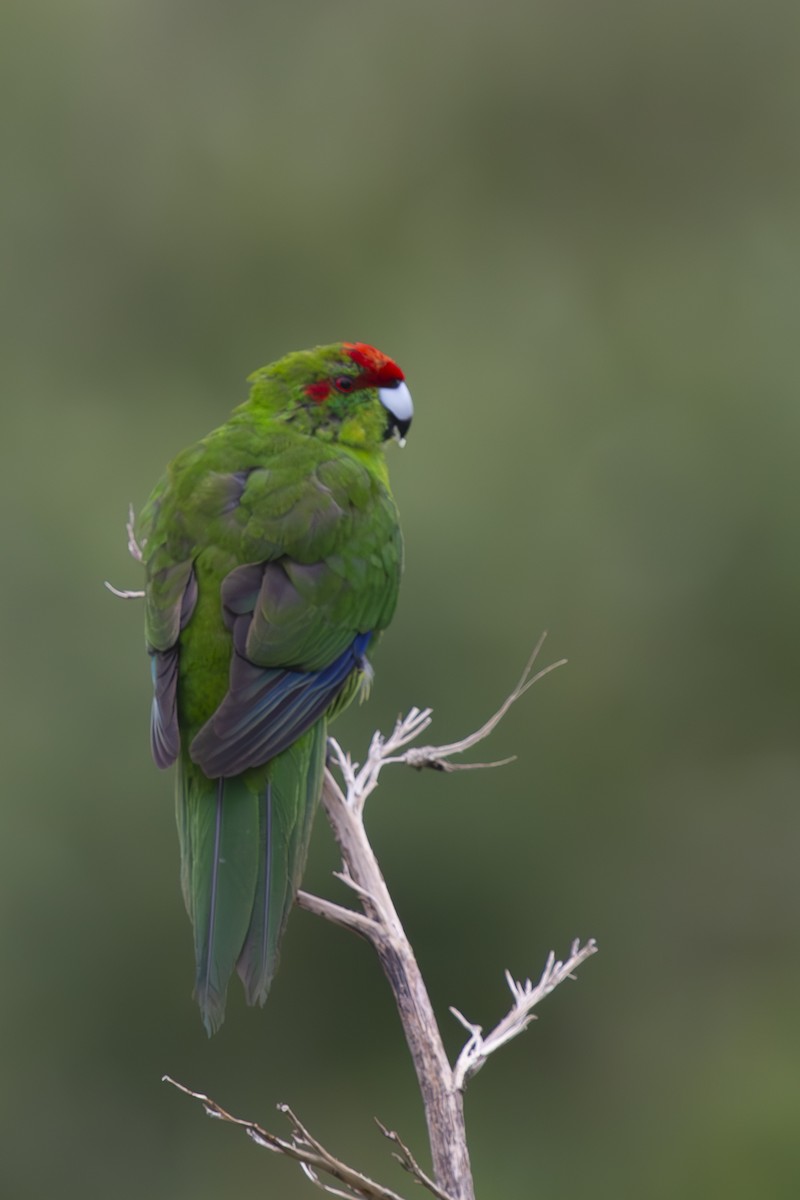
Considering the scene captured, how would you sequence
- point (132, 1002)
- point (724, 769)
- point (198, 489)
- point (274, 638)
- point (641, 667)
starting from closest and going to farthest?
point (274, 638)
point (198, 489)
point (132, 1002)
point (641, 667)
point (724, 769)

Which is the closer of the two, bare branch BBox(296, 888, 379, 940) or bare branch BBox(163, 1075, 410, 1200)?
bare branch BBox(163, 1075, 410, 1200)

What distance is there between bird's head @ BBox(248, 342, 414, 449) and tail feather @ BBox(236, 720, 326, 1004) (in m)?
0.81

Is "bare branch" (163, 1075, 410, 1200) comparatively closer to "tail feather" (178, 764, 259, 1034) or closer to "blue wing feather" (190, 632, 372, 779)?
"tail feather" (178, 764, 259, 1034)

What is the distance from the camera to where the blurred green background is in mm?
9797

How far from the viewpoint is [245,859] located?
2.95m

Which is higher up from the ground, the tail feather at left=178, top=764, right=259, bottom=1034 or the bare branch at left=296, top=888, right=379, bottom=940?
the bare branch at left=296, top=888, right=379, bottom=940

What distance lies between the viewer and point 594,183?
16062 millimetres

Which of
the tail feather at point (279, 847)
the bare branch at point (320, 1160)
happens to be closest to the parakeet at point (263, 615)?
the tail feather at point (279, 847)

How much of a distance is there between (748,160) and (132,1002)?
36.5ft

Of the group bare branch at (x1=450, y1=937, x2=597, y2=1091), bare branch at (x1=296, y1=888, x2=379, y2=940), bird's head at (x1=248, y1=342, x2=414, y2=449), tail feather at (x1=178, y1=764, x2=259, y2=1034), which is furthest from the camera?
bird's head at (x1=248, y1=342, x2=414, y2=449)

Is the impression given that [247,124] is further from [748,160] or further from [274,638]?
[274,638]

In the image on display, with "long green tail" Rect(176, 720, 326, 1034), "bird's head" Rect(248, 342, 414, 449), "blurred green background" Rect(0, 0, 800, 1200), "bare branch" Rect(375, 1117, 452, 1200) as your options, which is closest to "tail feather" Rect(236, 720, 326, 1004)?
"long green tail" Rect(176, 720, 326, 1034)

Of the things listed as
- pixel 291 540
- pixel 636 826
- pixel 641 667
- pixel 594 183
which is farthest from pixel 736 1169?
pixel 594 183

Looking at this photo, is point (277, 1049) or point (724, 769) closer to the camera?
point (277, 1049)
